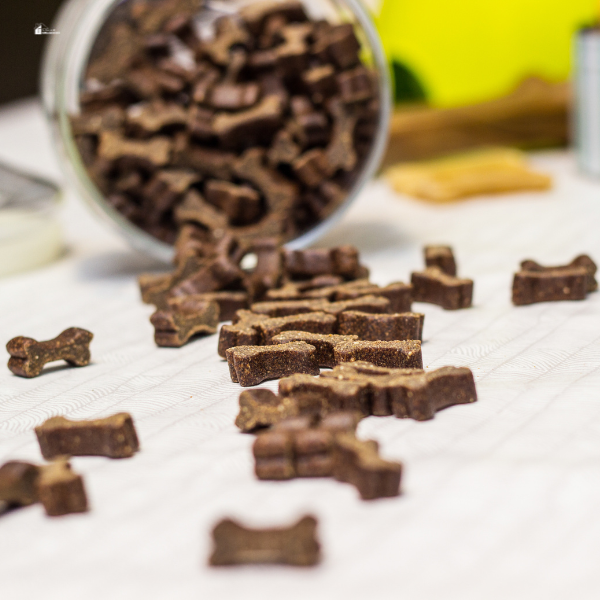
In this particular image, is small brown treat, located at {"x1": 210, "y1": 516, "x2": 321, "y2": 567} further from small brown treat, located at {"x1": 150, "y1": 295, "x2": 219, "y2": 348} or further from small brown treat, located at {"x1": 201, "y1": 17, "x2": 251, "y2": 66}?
small brown treat, located at {"x1": 201, "y1": 17, "x2": 251, "y2": 66}

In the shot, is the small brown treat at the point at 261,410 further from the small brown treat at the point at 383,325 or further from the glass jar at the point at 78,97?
the glass jar at the point at 78,97


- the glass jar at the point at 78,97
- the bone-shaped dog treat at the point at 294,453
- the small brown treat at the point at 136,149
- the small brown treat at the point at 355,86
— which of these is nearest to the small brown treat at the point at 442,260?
the glass jar at the point at 78,97

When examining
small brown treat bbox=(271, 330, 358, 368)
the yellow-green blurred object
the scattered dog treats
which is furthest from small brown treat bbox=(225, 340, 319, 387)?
the yellow-green blurred object

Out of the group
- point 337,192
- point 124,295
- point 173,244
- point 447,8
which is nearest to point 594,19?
point 447,8

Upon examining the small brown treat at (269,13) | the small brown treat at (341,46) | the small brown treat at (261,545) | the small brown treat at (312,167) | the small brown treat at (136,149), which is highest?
the small brown treat at (269,13)

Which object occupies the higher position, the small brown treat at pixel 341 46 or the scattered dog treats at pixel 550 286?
the small brown treat at pixel 341 46

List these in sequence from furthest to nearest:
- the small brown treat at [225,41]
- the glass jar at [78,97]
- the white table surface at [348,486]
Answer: the small brown treat at [225,41], the glass jar at [78,97], the white table surface at [348,486]

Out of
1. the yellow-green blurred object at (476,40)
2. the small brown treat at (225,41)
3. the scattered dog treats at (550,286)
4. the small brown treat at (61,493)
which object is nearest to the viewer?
the small brown treat at (61,493)

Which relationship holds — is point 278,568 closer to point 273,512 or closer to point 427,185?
point 273,512
